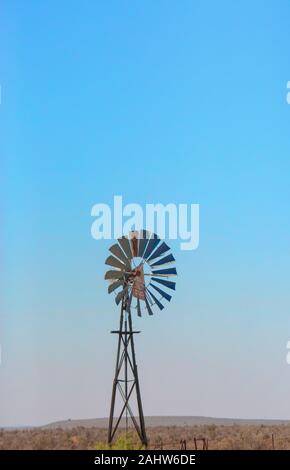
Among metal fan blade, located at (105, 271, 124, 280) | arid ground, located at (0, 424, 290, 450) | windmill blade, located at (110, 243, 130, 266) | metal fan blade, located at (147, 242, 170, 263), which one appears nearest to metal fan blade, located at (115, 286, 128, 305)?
metal fan blade, located at (105, 271, 124, 280)

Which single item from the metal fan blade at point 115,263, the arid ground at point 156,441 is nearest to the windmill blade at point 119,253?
the metal fan blade at point 115,263

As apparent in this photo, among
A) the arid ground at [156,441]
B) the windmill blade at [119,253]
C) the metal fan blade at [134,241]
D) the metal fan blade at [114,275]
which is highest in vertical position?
the metal fan blade at [134,241]

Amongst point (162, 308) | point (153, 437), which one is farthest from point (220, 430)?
point (162, 308)

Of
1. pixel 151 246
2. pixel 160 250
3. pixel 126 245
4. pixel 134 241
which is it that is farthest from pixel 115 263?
pixel 160 250

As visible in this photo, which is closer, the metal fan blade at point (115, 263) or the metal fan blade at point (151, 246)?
the metal fan blade at point (151, 246)

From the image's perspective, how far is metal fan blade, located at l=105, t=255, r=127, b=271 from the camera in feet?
67.2

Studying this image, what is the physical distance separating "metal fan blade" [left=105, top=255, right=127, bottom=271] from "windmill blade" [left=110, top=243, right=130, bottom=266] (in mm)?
104

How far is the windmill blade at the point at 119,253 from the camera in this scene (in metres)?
20.3

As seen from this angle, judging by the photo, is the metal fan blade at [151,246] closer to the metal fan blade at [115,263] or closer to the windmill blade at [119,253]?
the windmill blade at [119,253]

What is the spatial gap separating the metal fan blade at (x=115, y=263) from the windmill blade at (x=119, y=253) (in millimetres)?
104

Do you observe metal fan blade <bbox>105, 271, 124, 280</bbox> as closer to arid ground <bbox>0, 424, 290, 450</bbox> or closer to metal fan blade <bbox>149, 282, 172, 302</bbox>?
metal fan blade <bbox>149, 282, 172, 302</bbox>
